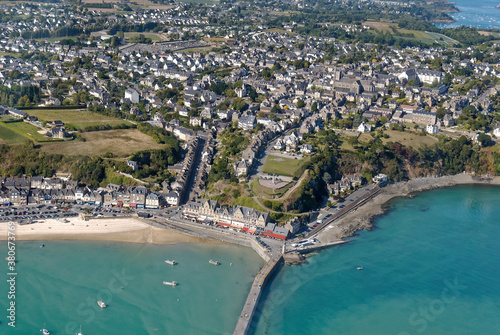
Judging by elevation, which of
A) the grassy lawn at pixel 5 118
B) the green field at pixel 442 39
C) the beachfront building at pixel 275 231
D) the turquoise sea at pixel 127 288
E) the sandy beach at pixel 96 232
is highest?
the green field at pixel 442 39

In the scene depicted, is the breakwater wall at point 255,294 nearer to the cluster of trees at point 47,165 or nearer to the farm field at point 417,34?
the cluster of trees at point 47,165

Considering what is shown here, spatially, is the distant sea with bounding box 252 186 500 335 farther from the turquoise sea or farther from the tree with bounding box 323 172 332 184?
the tree with bounding box 323 172 332 184

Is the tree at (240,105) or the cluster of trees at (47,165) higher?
the tree at (240,105)

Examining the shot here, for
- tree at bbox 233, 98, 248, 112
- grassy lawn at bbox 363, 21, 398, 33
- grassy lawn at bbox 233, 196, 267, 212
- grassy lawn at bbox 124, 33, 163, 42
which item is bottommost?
grassy lawn at bbox 233, 196, 267, 212

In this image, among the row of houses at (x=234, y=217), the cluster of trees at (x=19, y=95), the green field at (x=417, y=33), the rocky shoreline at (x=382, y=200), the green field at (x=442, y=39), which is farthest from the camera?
the green field at (x=417, y=33)

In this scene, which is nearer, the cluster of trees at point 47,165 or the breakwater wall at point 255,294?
the breakwater wall at point 255,294

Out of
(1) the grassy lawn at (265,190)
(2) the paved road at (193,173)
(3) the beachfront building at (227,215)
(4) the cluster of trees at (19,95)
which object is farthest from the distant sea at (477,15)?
(3) the beachfront building at (227,215)

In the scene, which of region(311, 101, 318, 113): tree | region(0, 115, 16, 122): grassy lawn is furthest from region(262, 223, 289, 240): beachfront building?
region(0, 115, 16, 122): grassy lawn
